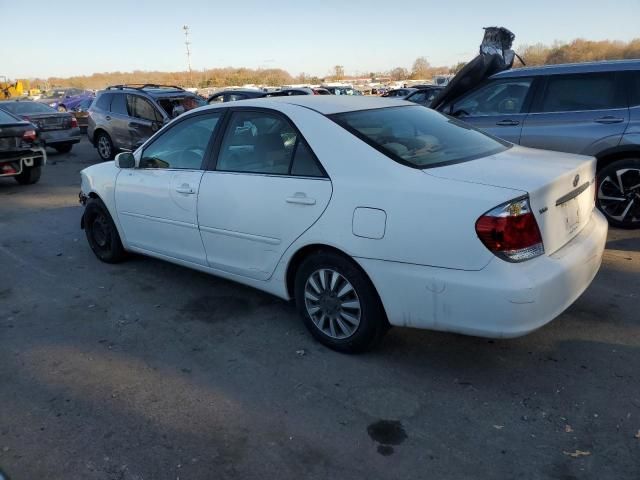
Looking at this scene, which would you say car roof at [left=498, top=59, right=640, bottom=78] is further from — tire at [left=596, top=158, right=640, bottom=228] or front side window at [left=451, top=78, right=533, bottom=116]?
tire at [left=596, top=158, right=640, bottom=228]

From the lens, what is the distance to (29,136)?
9617 millimetres

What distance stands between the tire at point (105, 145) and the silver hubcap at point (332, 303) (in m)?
10.7

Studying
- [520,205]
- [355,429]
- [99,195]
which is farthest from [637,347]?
[99,195]

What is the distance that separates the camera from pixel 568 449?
101 inches

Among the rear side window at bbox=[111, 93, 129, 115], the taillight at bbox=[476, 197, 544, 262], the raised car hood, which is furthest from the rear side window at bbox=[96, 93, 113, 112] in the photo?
the taillight at bbox=[476, 197, 544, 262]

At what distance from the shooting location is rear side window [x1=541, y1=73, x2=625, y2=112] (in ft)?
18.8

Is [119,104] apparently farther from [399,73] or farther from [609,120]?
[399,73]

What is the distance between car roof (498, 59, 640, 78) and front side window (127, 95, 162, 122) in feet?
24.7

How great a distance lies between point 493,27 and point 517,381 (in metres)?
6.14

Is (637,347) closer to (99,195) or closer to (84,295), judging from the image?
(84,295)

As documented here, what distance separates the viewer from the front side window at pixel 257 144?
364cm

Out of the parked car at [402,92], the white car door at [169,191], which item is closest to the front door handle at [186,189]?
the white car door at [169,191]

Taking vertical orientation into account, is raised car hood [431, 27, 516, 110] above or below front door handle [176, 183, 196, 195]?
above

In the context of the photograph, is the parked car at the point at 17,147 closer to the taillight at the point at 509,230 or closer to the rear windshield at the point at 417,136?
the rear windshield at the point at 417,136
